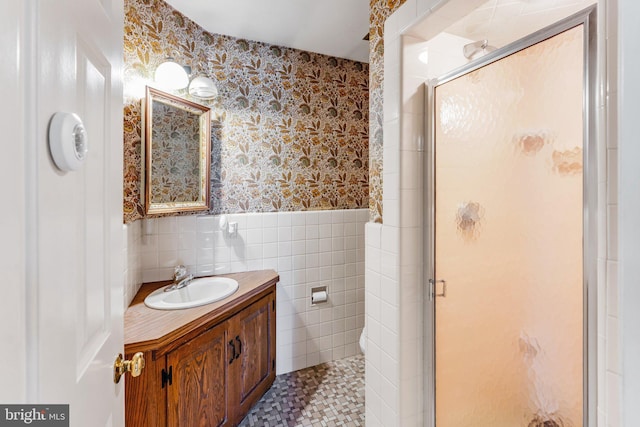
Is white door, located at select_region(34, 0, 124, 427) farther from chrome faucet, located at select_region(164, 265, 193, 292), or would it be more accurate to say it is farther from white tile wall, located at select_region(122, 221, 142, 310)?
chrome faucet, located at select_region(164, 265, 193, 292)

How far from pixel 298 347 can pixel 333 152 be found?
1686 millimetres

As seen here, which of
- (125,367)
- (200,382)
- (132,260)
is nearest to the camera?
(125,367)

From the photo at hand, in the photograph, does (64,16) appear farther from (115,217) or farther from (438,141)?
(438,141)

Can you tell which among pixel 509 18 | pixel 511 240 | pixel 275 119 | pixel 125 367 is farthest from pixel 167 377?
pixel 509 18

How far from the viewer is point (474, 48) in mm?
1496

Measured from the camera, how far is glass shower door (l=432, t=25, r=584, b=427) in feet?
3.05

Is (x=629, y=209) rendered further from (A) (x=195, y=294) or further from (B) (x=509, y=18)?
(A) (x=195, y=294)

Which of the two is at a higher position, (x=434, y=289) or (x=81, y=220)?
(x=81, y=220)

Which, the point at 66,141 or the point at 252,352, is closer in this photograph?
the point at 66,141

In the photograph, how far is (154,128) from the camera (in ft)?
5.73

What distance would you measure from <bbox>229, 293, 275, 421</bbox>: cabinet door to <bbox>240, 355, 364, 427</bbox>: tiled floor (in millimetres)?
103

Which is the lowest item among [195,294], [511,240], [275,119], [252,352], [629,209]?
[252,352]

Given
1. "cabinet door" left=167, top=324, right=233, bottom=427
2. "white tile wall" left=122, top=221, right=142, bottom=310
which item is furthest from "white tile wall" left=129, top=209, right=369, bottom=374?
"cabinet door" left=167, top=324, right=233, bottom=427

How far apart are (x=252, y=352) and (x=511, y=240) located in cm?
163
